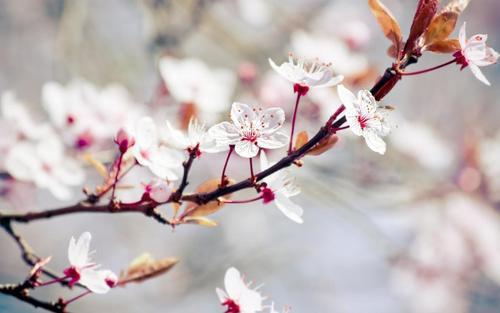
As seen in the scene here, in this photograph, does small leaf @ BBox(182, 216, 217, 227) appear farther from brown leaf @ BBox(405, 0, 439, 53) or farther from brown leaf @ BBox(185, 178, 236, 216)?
brown leaf @ BBox(405, 0, 439, 53)

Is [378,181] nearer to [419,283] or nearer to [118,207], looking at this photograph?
[419,283]

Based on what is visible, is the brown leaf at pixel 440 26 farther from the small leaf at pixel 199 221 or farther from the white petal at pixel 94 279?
the white petal at pixel 94 279

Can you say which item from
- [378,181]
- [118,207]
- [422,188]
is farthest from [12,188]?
[422,188]

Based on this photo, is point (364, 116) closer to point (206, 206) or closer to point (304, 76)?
point (304, 76)

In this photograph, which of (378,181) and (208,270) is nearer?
(378,181)

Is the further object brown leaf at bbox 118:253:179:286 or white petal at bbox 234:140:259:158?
brown leaf at bbox 118:253:179:286

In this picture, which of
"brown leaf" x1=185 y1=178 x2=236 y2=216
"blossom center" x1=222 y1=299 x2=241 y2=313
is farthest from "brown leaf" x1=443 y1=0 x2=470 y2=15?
"blossom center" x1=222 y1=299 x2=241 y2=313
